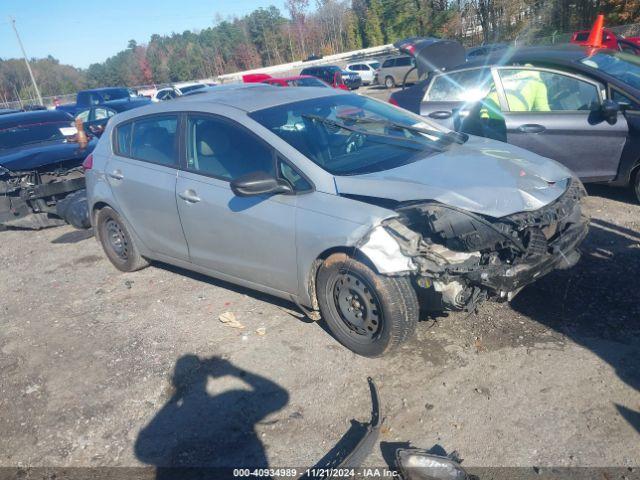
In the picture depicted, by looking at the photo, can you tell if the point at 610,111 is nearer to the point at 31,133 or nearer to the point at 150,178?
the point at 150,178

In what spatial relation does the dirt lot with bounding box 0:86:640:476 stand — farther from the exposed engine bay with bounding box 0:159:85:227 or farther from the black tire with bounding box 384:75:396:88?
the black tire with bounding box 384:75:396:88

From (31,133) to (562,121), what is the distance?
8031 mm

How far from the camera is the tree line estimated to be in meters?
32.0

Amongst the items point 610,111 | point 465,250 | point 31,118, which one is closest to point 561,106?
point 610,111

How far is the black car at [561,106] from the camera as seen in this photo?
18.1 ft

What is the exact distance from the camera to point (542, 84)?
6.06 m

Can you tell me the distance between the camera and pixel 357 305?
11.8ft

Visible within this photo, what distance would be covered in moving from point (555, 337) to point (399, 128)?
2.05m

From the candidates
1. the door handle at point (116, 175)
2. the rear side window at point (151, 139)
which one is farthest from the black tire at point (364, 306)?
the door handle at point (116, 175)

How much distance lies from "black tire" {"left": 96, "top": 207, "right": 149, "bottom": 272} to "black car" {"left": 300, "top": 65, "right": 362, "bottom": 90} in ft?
59.3

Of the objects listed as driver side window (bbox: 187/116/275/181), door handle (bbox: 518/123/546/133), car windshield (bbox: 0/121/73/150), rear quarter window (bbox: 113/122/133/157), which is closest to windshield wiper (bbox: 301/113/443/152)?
driver side window (bbox: 187/116/275/181)

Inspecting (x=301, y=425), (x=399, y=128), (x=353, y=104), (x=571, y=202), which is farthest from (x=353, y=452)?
(x=353, y=104)

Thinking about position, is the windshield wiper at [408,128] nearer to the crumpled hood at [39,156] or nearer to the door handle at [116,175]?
the door handle at [116,175]

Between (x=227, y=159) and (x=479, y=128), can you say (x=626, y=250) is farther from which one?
(x=227, y=159)
